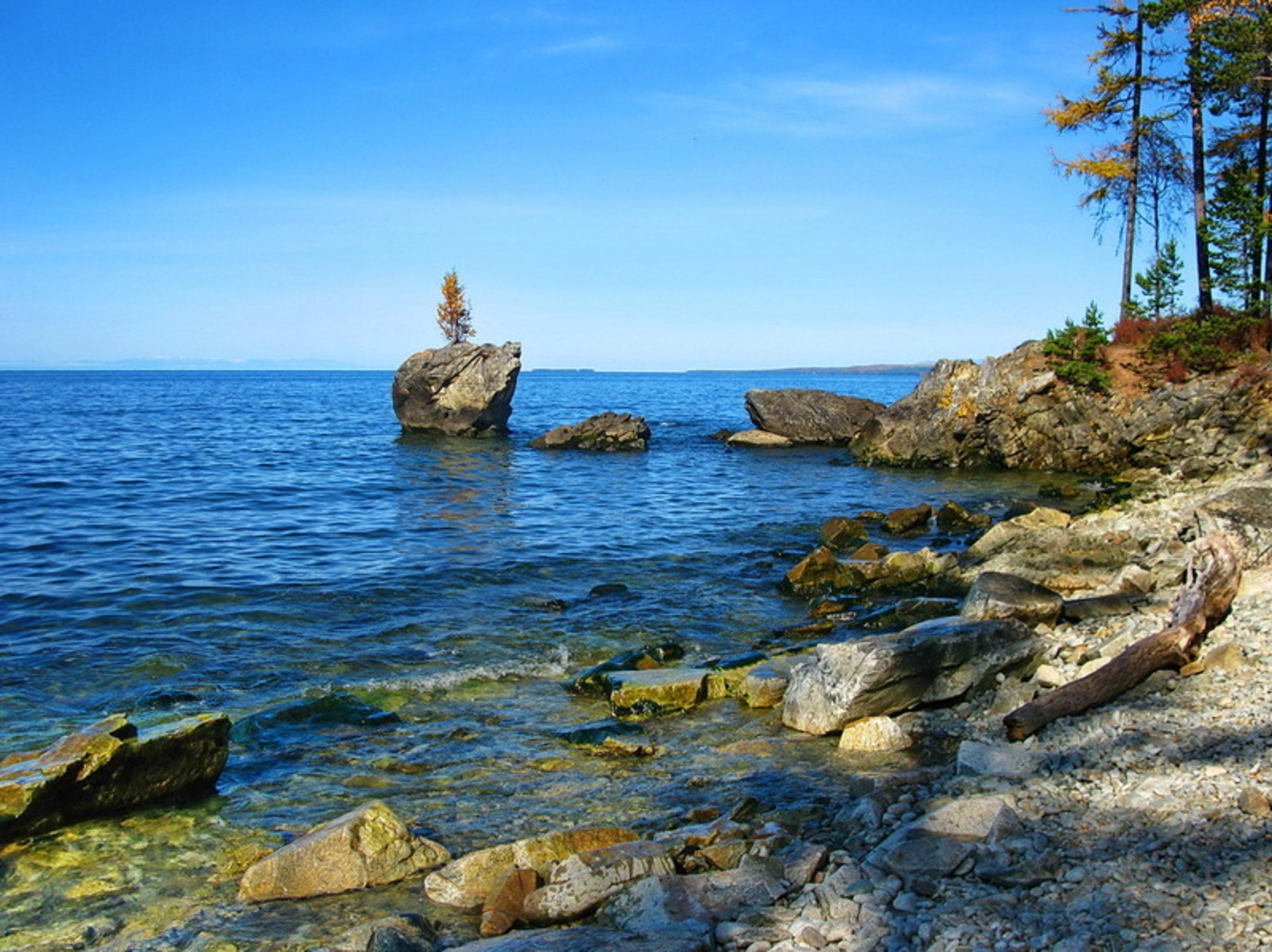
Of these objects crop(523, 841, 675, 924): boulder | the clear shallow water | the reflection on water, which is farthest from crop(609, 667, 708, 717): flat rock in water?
the reflection on water

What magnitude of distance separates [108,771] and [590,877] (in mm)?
4987

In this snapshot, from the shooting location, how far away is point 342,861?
7406 millimetres

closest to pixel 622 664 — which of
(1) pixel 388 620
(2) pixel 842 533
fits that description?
(1) pixel 388 620

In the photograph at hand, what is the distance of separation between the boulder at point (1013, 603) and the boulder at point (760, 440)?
35908 mm

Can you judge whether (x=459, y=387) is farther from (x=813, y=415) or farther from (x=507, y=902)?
(x=507, y=902)

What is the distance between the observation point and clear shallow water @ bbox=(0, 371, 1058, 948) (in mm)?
9141

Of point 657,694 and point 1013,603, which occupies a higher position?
point 1013,603

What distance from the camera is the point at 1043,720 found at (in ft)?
28.0

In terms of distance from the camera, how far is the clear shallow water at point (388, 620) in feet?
30.0

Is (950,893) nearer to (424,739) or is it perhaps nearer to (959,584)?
(424,739)

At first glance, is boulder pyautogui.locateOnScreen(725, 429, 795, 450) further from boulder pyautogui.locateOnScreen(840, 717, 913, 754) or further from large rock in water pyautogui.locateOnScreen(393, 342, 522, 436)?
boulder pyautogui.locateOnScreen(840, 717, 913, 754)

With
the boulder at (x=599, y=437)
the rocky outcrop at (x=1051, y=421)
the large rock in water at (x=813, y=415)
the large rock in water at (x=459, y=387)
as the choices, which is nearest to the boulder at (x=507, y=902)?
the rocky outcrop at (x=1051, y=421)

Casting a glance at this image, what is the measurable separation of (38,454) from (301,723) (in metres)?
36.1

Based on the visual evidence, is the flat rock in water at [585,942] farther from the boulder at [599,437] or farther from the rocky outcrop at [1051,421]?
the boulder at [599,437]
